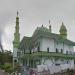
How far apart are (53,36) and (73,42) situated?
6312 mm

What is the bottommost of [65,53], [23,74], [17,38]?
[23,74]

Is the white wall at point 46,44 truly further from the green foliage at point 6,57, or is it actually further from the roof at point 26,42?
the green foliage at point 6,57

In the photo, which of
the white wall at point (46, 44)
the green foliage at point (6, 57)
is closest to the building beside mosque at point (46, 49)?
the white wall at point (46, 44)

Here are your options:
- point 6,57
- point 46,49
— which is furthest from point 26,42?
point 6,57

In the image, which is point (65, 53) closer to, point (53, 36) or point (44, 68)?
point (53, 36)

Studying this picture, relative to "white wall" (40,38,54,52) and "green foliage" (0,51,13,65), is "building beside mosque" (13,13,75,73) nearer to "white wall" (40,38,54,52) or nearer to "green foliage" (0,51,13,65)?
"white wall" (40,38,54,52)

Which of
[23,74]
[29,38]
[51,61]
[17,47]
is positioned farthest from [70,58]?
[17,47]

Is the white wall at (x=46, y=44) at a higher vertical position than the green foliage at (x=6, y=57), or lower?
higher

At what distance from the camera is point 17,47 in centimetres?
6475

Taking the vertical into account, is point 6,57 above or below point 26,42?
below

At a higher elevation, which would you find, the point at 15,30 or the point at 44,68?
the point at 15,30

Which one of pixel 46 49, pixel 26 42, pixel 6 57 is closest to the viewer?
pixel 46 49

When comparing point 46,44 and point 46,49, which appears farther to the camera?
point 46,44

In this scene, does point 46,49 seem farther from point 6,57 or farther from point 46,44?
point 6,57
